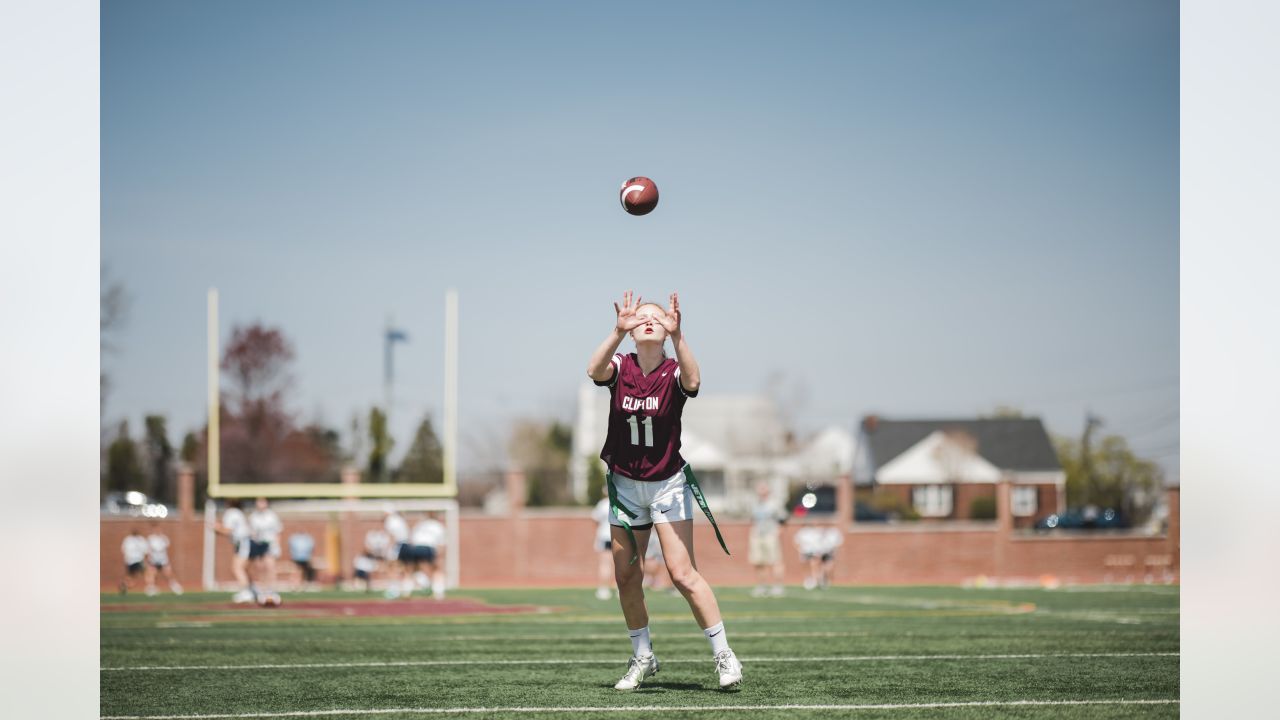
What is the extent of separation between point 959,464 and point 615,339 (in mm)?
60778

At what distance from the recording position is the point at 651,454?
22.4ft

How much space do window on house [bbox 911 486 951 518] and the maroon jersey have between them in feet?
189

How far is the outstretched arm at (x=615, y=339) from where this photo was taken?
6.72 metres

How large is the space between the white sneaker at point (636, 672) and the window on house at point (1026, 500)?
5829 centimetres

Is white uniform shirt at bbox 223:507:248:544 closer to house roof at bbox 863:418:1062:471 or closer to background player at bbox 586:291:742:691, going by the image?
background player at bbox 586:291:742:691

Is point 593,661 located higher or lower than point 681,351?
lower

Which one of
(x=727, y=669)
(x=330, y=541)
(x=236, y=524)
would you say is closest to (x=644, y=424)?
(x=727, y=669)

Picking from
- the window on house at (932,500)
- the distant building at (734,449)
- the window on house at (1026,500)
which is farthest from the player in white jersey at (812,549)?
the window on house at (1026,500)

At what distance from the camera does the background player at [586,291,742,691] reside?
6781mm

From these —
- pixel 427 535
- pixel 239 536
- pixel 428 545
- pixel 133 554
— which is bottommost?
pixel 133 554

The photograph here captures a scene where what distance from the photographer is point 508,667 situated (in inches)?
335

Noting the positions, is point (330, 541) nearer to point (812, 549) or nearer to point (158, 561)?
point (158, 561)

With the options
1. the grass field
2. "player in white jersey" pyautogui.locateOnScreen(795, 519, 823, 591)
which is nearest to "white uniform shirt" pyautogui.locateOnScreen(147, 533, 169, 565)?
the grass field

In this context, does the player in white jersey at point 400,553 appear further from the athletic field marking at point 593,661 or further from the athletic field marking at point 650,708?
the athletic field marking at point 650,708
